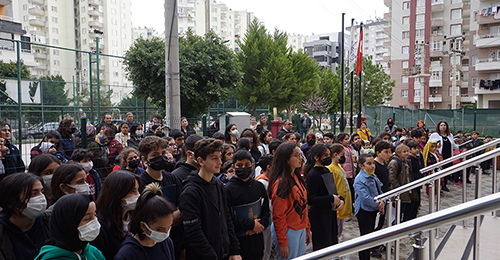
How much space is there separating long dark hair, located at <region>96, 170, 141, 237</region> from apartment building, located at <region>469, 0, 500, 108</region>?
145ft

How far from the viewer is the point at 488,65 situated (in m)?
38.7

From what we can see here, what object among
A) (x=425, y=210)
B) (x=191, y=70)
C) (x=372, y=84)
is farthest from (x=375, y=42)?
(x=425, y=210)

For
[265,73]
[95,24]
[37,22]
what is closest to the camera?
[265,73]

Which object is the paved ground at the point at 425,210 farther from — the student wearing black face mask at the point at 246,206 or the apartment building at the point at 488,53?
the apartment building at the point at 488,53

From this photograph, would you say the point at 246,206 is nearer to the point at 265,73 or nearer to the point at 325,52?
the point at 265,73

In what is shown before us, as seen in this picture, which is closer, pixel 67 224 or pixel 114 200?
pixel 67 224

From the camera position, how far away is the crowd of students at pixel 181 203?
2.42m

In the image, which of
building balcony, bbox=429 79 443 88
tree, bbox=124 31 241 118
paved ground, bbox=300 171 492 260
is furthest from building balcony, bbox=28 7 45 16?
paved ground, bbox=300 171 492 260

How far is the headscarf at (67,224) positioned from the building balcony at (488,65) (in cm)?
4582

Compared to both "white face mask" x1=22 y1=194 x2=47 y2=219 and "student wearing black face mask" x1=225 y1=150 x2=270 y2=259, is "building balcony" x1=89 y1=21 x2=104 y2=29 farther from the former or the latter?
"white face mask" x1=22 y1=194 x2=47 y2=219

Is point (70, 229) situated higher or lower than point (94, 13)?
lower

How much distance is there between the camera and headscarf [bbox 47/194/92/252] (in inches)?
87.4

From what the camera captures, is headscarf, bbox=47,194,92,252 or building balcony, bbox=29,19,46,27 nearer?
headscarf, bbox=47,194,92,252

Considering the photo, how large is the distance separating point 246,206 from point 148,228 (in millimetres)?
1357
